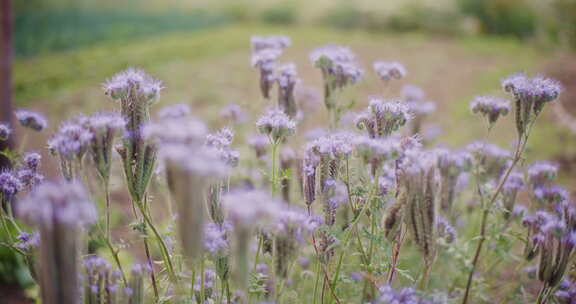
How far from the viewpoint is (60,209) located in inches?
47.8

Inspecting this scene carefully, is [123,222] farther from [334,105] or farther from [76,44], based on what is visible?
[76,44]

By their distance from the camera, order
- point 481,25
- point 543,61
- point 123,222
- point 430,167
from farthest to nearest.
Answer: point 481,25 → point 543,61 → point 123,222 → point 430,167

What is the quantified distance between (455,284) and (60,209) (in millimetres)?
2234

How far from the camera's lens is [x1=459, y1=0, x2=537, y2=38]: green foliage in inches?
546

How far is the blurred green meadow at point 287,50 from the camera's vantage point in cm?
723

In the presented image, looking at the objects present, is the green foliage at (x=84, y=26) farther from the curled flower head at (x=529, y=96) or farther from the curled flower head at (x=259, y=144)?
the curled flower head at (x=529, y=96)

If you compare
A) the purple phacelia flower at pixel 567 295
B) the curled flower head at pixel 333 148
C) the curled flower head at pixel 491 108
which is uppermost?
the curled flower head at pixel 491 108

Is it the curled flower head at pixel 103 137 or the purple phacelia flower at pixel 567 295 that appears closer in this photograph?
the curled flower head at pixel 103 137

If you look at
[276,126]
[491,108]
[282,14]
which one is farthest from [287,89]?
[282,14]

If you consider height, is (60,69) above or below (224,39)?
below

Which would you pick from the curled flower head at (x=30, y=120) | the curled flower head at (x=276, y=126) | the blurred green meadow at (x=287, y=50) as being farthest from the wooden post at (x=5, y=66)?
the curled flower head at (x=276, y=126)

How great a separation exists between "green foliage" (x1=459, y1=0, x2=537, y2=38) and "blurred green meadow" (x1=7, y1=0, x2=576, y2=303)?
33 mm

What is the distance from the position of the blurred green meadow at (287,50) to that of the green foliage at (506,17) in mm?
33

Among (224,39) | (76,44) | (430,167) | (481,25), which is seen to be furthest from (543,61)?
(76,44)
